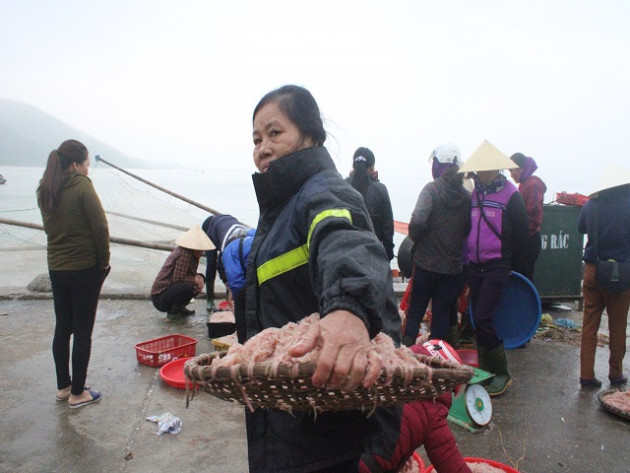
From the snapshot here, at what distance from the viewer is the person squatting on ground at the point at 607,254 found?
409 centimetres

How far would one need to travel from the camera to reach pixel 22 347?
513 centimetres

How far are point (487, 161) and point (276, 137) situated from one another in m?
2.94

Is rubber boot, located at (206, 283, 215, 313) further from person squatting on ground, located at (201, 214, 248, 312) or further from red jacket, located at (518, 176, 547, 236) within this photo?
red jacket, located at (518, 176, 547, 236)

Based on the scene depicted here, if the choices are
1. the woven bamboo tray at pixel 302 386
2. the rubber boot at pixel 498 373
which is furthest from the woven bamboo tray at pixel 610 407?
the woven bamboo tray at pixel 302 386

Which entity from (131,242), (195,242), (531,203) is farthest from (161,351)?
(131,242)

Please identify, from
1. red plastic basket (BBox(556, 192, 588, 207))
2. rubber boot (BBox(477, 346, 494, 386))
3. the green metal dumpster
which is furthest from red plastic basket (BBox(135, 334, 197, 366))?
red plastic basket (BBox(556, 192, 588, 207))

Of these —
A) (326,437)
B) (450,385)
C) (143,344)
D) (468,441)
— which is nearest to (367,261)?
(450,385)

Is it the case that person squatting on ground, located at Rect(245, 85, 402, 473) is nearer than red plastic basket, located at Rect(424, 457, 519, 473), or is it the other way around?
person squatting on ground, located at Rect(245, 85, 402, 473)

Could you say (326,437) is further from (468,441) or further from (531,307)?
(531,307)

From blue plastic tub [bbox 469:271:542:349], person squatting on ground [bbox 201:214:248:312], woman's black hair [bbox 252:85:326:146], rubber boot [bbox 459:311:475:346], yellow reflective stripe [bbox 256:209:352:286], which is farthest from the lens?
rubber boot [bbox 459:311:475:346]

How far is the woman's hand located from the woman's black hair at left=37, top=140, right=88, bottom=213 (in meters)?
3.35

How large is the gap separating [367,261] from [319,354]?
249mm

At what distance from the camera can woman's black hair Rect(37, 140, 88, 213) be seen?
11.9 feet

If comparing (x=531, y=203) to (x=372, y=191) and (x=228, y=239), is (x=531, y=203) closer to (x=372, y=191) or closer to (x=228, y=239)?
(x=372, y=191)
